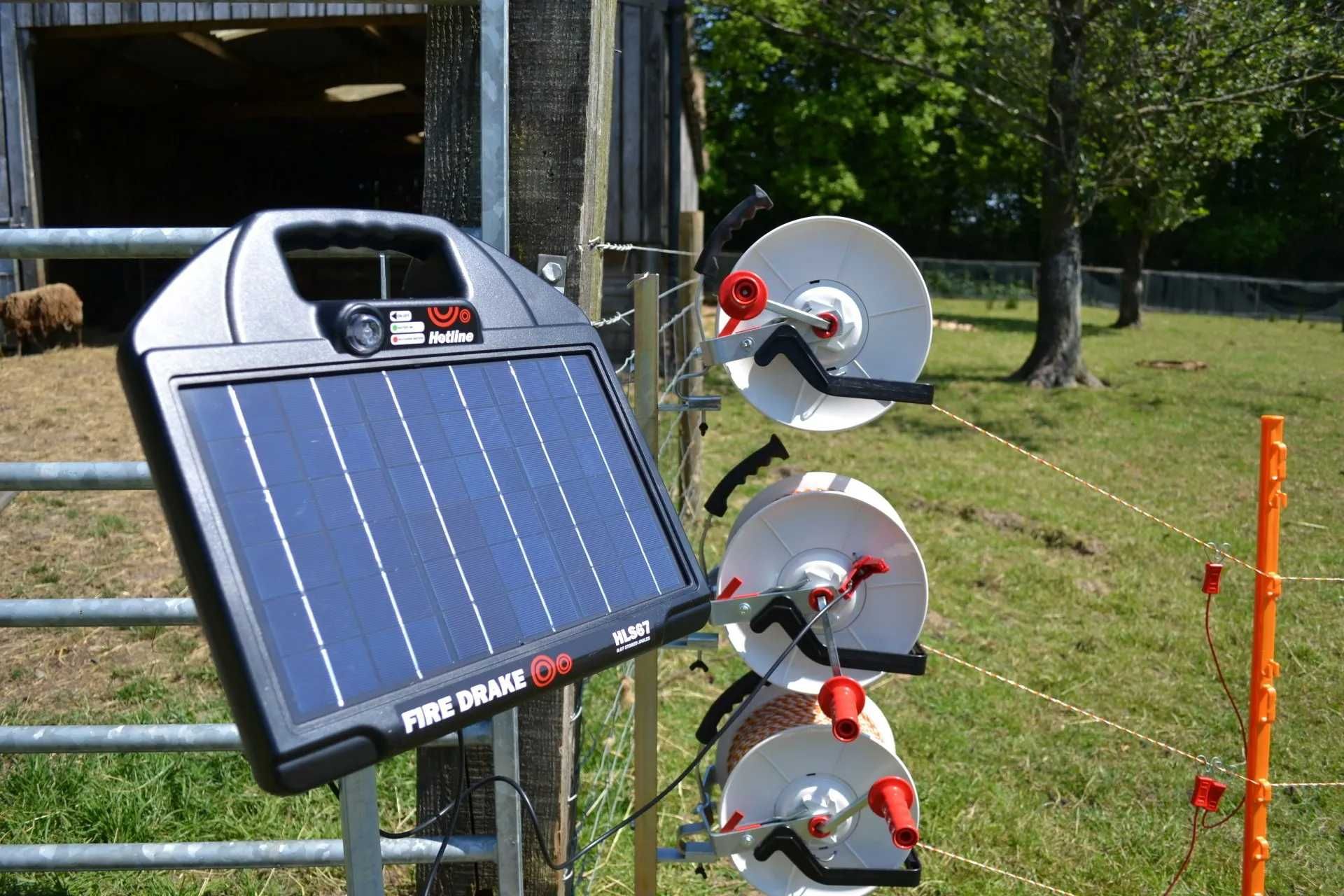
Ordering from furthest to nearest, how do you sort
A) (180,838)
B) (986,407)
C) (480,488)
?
(986,407)
(180,838)
(480,488)

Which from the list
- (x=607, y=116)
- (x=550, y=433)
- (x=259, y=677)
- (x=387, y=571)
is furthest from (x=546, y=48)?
(x=259, y=677)

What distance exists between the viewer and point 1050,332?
44.7 ft

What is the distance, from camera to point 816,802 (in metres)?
2.36

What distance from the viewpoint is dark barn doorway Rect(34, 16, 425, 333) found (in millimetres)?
10612

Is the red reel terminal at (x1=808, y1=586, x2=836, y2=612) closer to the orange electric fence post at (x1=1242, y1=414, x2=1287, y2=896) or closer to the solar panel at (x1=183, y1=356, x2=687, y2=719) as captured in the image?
the solar panel at (x1=183, y1=356, x2=687, y2=719)

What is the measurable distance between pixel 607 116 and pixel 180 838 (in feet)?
7.29

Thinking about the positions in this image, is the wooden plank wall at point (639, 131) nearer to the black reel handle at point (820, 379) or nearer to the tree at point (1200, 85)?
the tree at point (1200, 85)

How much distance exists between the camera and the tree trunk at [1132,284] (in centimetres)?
2444

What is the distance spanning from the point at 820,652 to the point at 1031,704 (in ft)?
7.96

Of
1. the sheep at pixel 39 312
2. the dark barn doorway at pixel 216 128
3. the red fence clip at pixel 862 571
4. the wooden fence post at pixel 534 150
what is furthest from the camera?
the dark barn doorway at pixel 216 128

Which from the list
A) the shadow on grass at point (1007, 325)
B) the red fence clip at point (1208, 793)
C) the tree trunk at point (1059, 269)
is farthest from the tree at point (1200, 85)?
the red fence clip at point (1208, 793)

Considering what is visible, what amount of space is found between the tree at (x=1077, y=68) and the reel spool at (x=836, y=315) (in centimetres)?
1004

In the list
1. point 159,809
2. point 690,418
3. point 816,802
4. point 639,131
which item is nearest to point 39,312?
point 639,131

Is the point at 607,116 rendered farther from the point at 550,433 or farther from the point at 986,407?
the point at 986,407
